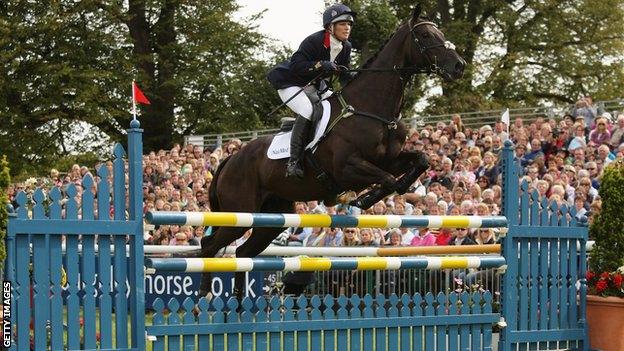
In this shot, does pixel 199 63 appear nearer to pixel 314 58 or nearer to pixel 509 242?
pixel 314 58

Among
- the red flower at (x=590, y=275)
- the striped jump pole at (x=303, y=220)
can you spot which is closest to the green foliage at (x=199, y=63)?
the red flower at (x=590, y=275)

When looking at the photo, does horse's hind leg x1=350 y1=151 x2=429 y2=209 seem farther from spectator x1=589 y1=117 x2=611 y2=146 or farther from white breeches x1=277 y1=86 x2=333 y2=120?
spectator x1=589 y1=117 x2=611 y2=146

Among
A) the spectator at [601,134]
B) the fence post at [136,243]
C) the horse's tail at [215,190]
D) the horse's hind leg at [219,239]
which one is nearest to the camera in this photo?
the fence post at [136,243]

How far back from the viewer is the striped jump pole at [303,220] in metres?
6.55

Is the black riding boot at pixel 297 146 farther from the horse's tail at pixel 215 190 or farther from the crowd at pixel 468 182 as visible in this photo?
the crowd at pixel 468 182

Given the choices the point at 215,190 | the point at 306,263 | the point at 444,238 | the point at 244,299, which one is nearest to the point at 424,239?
the point at 444,238

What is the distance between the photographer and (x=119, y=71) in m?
32.4

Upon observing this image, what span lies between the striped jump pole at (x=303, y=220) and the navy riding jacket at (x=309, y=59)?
160cm

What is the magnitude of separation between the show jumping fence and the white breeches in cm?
170

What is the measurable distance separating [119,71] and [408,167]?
2464 centimetres

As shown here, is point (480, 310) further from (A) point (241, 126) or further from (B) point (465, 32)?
(B) point (465, 32)

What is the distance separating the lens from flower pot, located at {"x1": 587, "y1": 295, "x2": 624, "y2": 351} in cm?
848

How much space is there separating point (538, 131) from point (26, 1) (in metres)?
19.4

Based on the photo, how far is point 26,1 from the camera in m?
Result: 30.8
